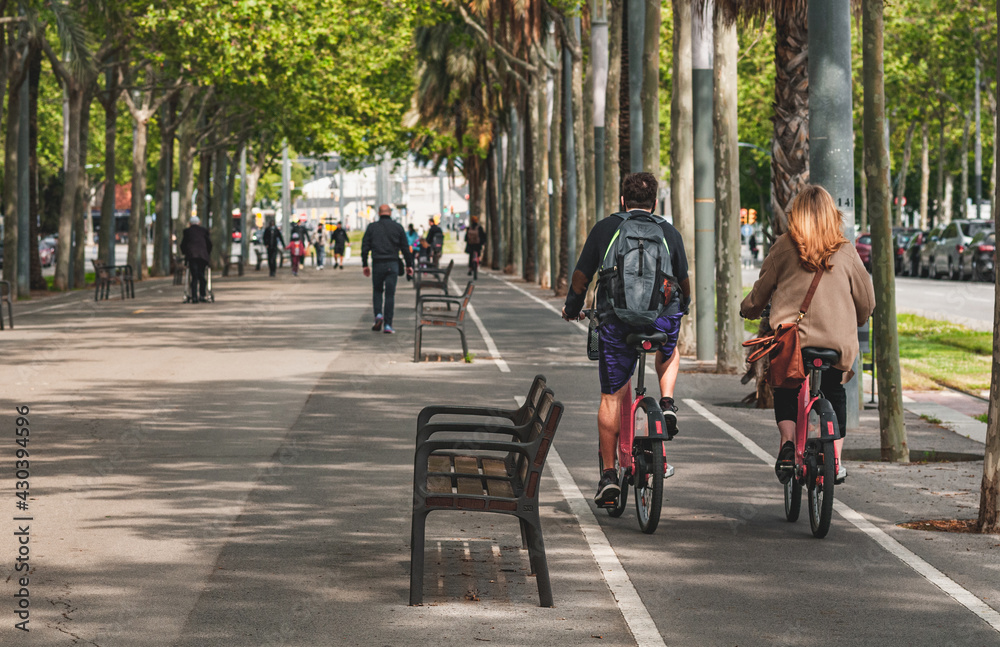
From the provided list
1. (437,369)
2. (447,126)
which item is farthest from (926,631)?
(447,126)

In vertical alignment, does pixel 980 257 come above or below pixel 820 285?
above

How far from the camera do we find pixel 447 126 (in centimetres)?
6084

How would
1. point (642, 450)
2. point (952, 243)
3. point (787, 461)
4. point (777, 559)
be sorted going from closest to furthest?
point (777, 559)
point (642, 450)
point (787, 461)
point (952, 243)

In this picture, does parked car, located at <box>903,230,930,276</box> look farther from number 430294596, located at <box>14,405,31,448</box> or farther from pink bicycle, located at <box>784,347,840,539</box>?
pink bicycle, located at <box>784,347,840,539</box>

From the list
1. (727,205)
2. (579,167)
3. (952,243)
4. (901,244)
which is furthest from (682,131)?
(901,244)

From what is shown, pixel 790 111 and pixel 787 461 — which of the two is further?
pixel 790 111

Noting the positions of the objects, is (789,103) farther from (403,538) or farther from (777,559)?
(403,538)

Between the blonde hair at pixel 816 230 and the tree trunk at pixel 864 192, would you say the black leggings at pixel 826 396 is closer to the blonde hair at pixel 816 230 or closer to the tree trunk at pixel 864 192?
the blonde hair at pixel 816 230

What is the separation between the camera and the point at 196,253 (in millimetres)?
30875

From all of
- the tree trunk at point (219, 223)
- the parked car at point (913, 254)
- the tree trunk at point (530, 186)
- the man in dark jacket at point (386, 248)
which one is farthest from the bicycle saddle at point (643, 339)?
the tree trunk at point (219, 223)

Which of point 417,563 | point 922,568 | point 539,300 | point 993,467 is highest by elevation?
point 539,300

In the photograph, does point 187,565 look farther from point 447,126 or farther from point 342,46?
point 447,126

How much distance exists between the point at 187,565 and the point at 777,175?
8000 mm

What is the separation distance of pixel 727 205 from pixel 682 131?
9.93 ft
